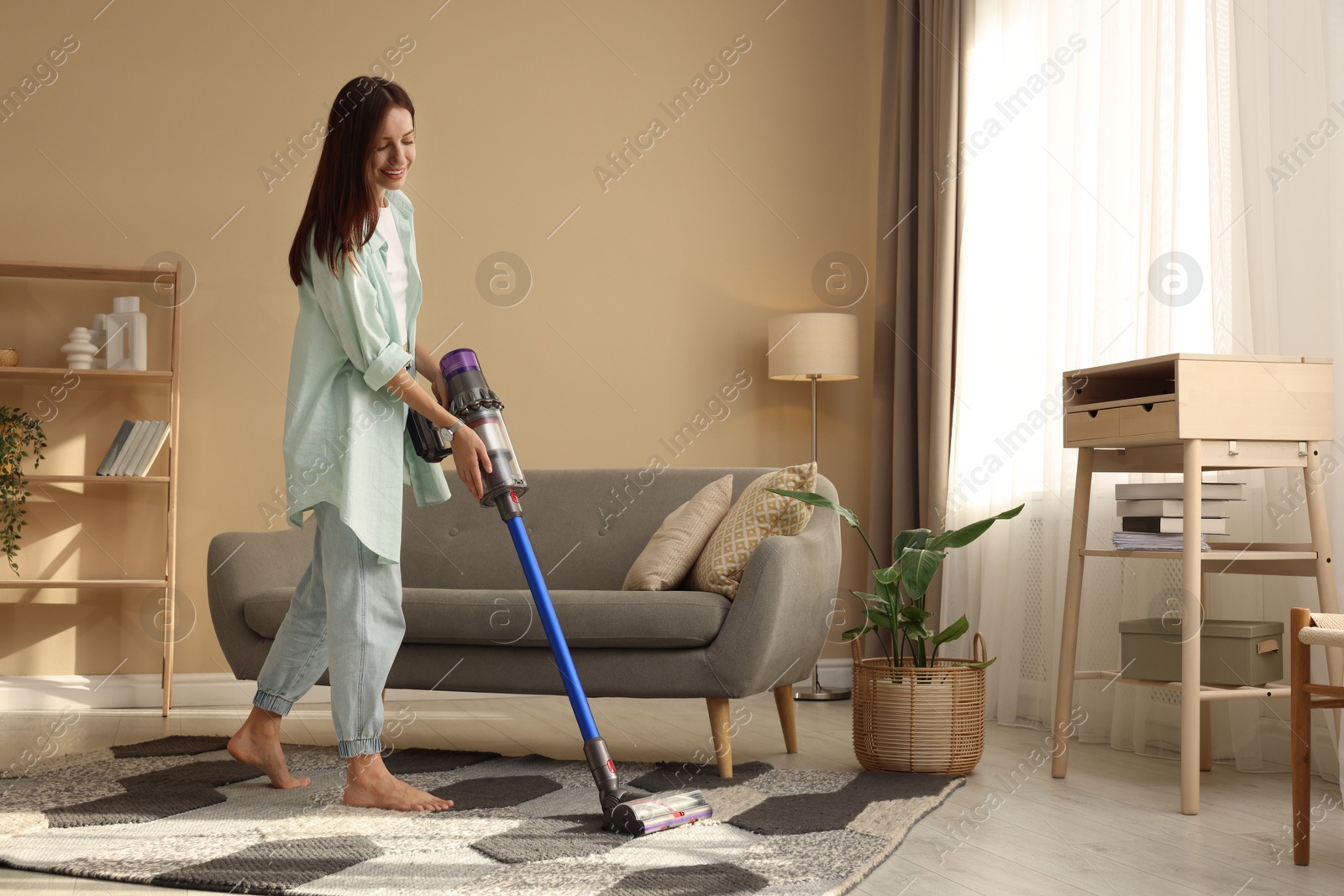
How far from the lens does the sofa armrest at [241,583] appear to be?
9.06 ft

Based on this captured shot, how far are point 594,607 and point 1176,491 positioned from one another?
1260mm

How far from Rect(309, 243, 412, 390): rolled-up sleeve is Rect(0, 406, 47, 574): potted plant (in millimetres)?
2178

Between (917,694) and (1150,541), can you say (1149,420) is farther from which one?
(917,694)

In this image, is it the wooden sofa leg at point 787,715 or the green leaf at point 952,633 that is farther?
the wooden sofa leg at point 787,715

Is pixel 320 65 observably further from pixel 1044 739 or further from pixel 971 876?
pixel 971 876

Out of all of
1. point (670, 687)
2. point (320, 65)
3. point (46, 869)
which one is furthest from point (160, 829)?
point (320, 65)

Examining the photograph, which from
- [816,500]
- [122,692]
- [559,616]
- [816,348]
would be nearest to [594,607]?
[559,616]

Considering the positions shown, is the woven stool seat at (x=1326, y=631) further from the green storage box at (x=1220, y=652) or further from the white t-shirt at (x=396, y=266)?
the white t-shirt at (x=396, y=266)

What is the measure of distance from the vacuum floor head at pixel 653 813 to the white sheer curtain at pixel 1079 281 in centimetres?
140

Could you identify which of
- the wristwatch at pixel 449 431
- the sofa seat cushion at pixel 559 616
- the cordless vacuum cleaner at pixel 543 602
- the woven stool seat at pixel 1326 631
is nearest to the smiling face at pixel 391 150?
the cordless vacuum cleaner at pixel 543 602

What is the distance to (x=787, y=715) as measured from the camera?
2803 mm

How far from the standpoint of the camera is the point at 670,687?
245cm

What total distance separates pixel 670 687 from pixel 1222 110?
1.87 metres

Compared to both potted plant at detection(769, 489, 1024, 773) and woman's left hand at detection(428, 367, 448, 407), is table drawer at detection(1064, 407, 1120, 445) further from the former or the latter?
woman's left hand at detection(428, 367, 448, 407)
